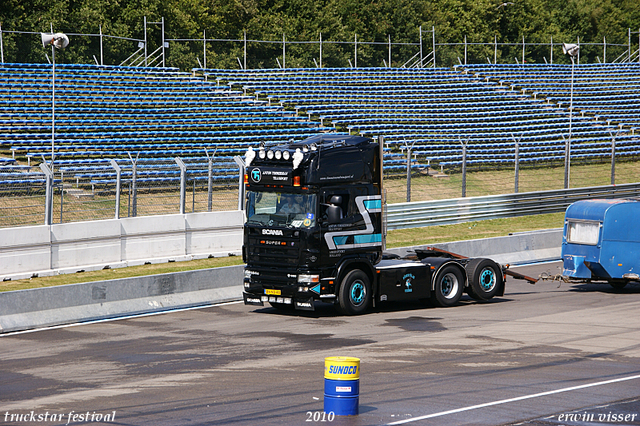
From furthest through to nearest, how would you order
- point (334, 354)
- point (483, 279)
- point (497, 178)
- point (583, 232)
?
point (497, 178) → point (583, 232) → point (483, 279) → point (334, 354)

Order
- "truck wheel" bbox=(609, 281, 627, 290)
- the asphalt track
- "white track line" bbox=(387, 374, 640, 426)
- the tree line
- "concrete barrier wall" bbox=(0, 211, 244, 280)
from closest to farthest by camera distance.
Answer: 1. "white track line" bbox=(387, 374, 640, 426)
2. the asphalt track
3. "concrete barrier wall" bbox=(0, 211, 244, 280)
4. "truck wheel" bbox=(609, 281, 627, 290)
5. the tree line

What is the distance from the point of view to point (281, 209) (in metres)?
15.9

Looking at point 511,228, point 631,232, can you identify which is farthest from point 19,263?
point 511,228

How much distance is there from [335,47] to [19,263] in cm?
3899

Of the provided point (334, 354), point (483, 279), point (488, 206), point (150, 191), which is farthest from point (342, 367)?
point (488, 206)

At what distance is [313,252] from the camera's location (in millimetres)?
15422

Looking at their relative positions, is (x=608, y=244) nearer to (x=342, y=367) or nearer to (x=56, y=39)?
(x=342, y=367)

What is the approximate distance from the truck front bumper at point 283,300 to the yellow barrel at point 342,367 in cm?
687

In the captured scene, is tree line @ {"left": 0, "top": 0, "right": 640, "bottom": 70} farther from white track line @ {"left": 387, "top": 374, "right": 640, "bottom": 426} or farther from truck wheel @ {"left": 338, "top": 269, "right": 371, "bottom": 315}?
white track line @ {"left": 387, "top": 374, "right": 640, "bottom": 426}

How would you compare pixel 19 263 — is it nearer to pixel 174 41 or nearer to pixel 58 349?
pixel 58 349

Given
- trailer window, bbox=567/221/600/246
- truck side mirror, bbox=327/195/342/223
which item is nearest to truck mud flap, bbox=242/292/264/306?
truck side mirror, bbox=327/195/342/223

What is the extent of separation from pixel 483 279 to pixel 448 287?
789mm

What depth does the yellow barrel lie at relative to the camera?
848 cm

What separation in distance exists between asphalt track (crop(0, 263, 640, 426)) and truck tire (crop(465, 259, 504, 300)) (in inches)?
10.9
